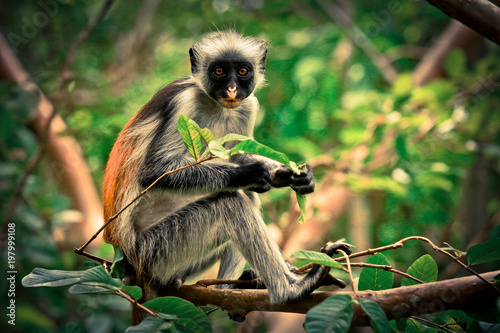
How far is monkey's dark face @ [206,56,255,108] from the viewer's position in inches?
176

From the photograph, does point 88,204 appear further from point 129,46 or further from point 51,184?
point 129,46

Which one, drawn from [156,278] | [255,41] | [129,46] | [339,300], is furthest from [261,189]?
[129,46]

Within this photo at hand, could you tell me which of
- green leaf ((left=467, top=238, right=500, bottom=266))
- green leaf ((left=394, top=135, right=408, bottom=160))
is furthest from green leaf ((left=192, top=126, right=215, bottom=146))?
green leaf ((left=394, top=135, right=408, bottom=160))

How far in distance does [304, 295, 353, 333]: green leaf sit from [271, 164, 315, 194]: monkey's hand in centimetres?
136

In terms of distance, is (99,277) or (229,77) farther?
(229,77)

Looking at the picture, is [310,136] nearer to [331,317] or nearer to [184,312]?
[184,312]

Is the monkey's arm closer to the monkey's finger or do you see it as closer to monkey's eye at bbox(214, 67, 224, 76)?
the monkey's finger

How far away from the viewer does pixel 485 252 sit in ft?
9.13

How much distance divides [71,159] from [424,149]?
6263mm

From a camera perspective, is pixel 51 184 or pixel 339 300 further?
pixel 51 184

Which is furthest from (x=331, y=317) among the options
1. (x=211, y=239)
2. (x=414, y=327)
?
(x=211, y=239)

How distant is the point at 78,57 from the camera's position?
1108 cm

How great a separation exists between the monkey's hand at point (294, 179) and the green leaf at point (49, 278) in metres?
1.77

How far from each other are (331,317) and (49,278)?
5.82 ft
